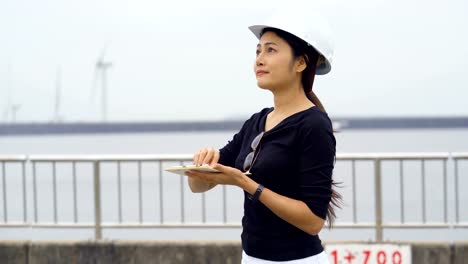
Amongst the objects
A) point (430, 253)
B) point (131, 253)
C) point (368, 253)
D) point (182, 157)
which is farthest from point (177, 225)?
point (430, 253)

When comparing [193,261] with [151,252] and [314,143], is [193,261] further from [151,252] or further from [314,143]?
[314,143]

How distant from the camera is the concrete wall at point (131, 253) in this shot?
727cm

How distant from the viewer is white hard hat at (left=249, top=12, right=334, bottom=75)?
2580mm

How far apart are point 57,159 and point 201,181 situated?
511 centimetres

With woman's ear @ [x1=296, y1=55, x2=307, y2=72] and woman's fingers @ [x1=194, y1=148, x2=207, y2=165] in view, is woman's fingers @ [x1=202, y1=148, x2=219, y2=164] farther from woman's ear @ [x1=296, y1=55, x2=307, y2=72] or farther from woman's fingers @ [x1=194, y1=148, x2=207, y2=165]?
woman's ear @ [x1=296, y1=55, x2=307, y2=72]

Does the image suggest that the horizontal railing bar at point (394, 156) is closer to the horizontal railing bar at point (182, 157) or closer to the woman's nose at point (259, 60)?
the horizontal railing bar at point (182, 157)

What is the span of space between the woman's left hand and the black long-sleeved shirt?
0.36ft

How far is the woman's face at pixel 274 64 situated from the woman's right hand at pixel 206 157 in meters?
0.29

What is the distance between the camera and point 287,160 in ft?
8.45

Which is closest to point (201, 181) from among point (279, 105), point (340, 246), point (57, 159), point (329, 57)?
point (279, 105)

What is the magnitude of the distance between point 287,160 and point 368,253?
469 centimetres

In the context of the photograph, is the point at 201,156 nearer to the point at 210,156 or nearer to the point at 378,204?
the point at 210,156

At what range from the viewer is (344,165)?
7.98m

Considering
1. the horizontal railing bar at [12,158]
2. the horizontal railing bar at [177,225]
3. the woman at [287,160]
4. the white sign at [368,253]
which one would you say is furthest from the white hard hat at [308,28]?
the horizontal railing bar at [12,158]
